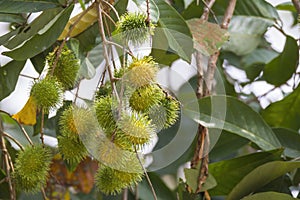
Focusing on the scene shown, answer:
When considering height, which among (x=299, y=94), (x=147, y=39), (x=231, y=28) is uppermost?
(x=147, y=39)

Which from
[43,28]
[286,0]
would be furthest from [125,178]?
[286,0]

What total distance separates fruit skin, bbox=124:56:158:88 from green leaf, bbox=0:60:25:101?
352 mm

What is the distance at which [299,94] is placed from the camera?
4.22 ft

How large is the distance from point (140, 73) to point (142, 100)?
3cm

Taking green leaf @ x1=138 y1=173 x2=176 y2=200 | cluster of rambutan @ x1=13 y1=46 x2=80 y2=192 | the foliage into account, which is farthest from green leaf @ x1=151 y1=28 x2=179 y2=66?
green leaf @ x1=138 y1=173 x2=176 y2=200

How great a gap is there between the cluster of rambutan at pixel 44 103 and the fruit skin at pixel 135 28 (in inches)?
4.3

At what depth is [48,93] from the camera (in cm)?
83

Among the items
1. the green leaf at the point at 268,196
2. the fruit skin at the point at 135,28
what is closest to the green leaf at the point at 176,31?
the fruit skin at the point at 135,28

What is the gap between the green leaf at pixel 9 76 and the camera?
3.43 feet

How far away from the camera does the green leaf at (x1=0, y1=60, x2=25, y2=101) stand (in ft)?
3.43

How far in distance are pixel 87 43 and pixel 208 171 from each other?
302 millimetres

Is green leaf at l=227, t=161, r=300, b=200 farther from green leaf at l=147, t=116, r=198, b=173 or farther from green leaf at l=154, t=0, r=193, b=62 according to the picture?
green leaf at l=154, t=0, r=193, b=62

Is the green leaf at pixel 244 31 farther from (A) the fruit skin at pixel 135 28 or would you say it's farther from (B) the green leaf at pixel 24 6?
(A) the fruit skin at pixel 135 28

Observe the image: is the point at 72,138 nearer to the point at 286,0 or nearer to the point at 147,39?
the point at 147,39
